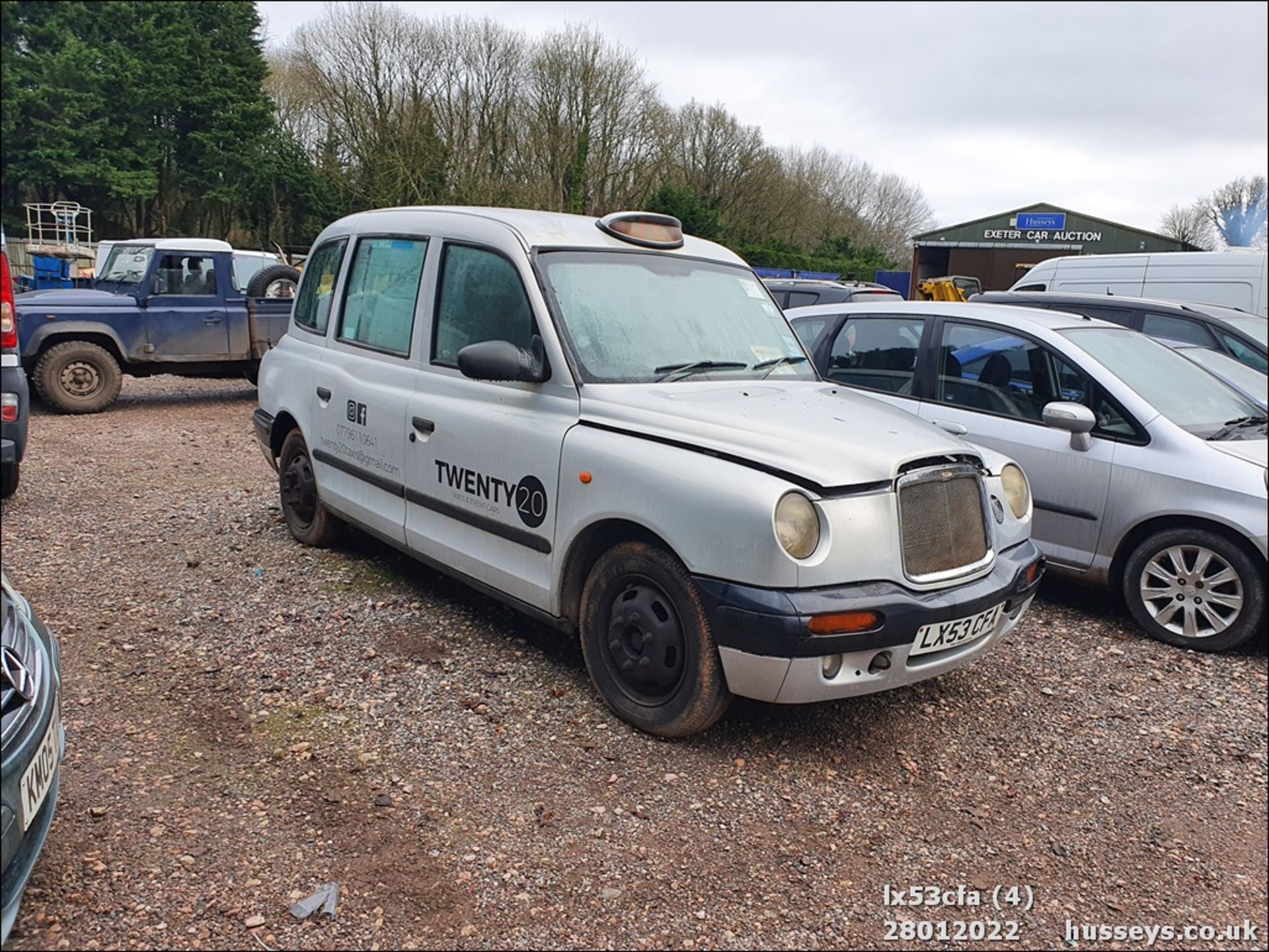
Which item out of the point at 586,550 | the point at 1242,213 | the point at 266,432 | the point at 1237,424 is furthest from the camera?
the point at 266,432

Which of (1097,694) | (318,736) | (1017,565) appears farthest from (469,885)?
(1097,694)

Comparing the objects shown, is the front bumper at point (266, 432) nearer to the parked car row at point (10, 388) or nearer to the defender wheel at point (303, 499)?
the defender wheel at point (303, 499)

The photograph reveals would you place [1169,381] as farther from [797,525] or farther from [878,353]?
[878,353]

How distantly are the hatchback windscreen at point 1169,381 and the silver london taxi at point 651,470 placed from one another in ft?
2.26

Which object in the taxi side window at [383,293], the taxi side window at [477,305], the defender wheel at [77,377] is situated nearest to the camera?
the taxi side window at [477,305]

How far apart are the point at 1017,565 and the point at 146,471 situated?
23.1ft

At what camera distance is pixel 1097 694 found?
3939 mm

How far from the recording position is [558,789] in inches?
121

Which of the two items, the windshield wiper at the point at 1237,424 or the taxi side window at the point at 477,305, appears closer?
the windshield wiper at the point at 1237,424

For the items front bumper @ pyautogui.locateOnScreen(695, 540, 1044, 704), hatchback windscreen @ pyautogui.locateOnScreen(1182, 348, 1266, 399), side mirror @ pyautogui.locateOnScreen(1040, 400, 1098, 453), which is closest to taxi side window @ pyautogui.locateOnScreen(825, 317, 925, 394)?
side mirror @ pyautogui.locateOnScreen(1040, 400, 1098, 453)

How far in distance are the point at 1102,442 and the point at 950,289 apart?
10.1 m

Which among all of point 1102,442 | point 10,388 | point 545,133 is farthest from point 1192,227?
point 545,133

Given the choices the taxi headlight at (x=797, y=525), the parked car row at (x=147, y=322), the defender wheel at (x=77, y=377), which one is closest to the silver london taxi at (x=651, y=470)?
the taxi headlight at (x=797, y=525)

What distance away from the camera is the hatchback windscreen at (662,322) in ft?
12.5
